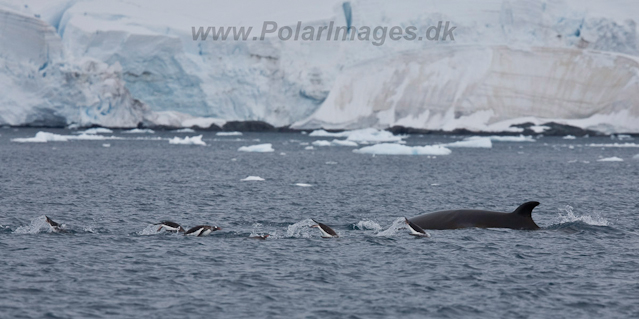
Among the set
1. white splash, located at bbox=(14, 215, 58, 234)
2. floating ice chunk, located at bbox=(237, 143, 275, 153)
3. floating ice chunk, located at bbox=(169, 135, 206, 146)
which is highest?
white splash, located at bbox=(14, 215, 58, 234)

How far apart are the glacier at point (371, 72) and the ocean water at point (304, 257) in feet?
164

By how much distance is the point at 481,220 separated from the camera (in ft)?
49.2

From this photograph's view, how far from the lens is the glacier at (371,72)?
73.9m

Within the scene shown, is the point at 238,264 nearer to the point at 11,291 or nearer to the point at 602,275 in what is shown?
the point at 11,291

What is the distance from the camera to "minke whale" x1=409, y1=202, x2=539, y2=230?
14.9 meters

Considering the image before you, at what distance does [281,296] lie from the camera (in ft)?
32.1

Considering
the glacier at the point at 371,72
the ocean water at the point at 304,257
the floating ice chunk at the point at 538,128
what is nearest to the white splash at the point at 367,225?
the ocean water at the point at 304,257

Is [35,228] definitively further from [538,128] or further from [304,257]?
[538,128]

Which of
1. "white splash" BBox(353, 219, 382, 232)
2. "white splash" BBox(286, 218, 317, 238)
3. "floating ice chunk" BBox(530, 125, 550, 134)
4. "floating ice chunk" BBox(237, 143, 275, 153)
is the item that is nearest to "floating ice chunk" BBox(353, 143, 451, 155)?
"floating ice chunk" BBox(237, 143, 275, 153)

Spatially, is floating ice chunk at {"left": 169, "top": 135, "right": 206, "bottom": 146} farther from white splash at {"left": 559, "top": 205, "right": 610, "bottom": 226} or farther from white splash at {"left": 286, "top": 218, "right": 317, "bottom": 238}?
white splash at {"left": 286, "top": 218, "right": 317, "bottom": 238}

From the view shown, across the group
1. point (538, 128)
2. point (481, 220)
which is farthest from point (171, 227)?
point (538, 128)

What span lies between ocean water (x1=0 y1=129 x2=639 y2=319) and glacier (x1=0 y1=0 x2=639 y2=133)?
50029 millimetres

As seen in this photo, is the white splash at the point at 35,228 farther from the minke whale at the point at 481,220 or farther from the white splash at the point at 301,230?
the minke whale at the point at 481,220

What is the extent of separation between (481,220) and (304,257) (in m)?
4.30
